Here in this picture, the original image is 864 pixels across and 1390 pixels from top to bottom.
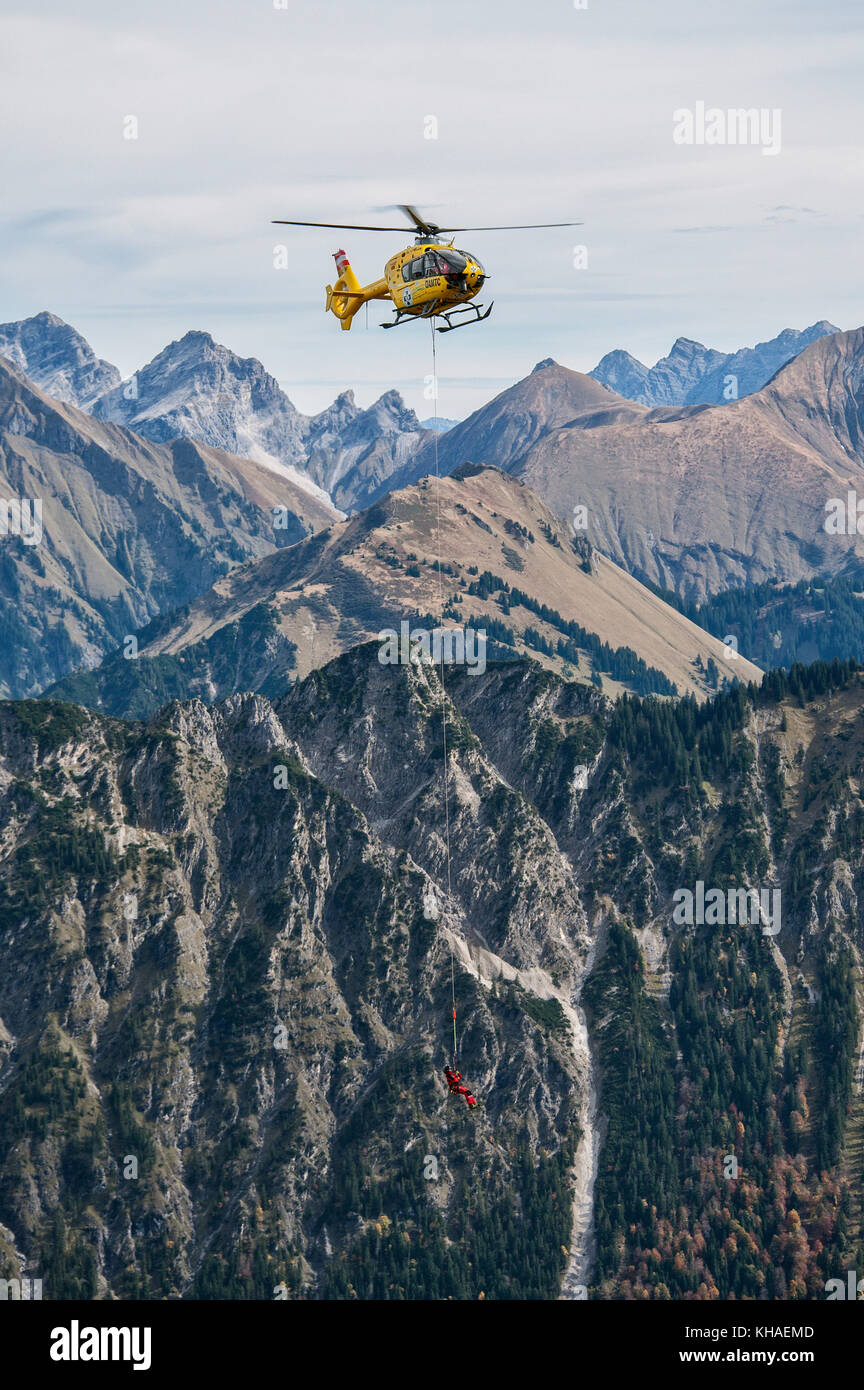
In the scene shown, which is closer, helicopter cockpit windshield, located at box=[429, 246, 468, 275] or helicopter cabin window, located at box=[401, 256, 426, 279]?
helicopter cockpit windshield, located at box=[429, 246, 468, 275]

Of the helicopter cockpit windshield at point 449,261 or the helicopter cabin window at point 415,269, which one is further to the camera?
the helicopter cabin window at point 415,269

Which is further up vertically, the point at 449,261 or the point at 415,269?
the point at 415,269

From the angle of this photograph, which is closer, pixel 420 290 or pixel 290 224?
pixel 290 224

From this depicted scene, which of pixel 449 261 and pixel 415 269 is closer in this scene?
pixel 449 261
